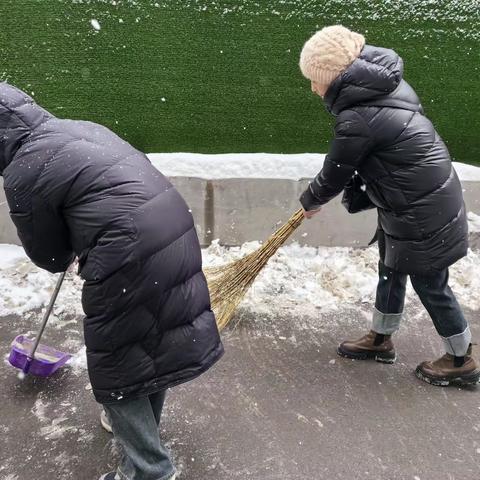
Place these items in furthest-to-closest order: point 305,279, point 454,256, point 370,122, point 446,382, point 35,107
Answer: point 305,279 < point 446,382 < point 454,256 < point 370,122 < point 35,107

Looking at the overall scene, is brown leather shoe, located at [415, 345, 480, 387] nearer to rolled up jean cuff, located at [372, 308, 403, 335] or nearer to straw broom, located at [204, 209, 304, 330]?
rolled up jean cuff, located at [372, 308, 403, 335]

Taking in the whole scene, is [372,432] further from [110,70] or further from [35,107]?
[110,70]

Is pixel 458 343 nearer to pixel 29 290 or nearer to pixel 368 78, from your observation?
pixel 368 78

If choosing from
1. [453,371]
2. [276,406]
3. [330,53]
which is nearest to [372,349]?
[453,371]

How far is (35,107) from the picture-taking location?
184 cm

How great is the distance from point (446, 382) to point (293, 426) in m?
0.96

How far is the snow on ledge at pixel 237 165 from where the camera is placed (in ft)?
13.9

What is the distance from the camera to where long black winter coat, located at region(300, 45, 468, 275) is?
243 cm

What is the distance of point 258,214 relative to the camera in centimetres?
434

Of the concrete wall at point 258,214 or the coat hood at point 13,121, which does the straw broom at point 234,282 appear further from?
the coat hood at point 13,121

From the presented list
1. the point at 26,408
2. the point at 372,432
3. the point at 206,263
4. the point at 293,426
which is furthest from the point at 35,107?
the point at 206,263

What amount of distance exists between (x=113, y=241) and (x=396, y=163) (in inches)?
58.2

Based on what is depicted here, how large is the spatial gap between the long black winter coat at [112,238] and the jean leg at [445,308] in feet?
4.60

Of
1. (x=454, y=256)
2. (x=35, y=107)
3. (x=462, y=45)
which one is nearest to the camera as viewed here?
(x=35, y=107)
